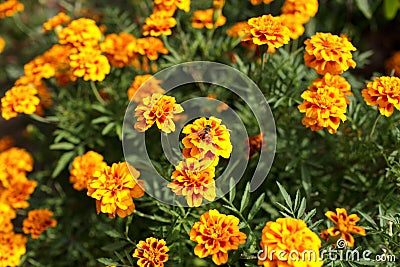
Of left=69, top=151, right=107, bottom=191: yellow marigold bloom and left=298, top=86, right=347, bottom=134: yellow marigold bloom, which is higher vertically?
left=298, top=86, right=347, bottom=134: yellow marigold bloom

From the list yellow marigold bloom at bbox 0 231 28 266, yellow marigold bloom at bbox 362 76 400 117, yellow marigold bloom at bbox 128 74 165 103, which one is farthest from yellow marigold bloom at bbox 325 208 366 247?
yellow marigold bloom at bbox 0 231 28 266

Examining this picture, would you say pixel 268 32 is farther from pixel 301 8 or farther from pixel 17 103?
pixel 17 103

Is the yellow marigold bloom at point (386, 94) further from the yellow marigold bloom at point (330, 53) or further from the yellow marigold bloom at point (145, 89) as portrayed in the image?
the yellow marigold bloom at point (145, 89)

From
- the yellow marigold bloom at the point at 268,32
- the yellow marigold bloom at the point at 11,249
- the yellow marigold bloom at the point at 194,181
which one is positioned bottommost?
the yellow marigold bloom at the point at 11,249

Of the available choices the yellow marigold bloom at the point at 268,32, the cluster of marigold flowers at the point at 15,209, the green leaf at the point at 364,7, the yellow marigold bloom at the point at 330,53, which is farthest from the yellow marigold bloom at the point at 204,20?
the cluster of marigold flowers at the point at 15,209

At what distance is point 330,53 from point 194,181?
723mm

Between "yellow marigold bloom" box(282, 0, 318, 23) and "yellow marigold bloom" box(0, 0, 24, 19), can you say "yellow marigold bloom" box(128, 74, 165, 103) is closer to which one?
"yellow marigold bloom" box(282, 0, 318, 23)

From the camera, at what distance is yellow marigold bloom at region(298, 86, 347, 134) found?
1.74 metres

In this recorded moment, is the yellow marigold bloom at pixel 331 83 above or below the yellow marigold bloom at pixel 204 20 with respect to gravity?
below

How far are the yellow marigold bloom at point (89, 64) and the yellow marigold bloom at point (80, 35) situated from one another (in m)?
0.04

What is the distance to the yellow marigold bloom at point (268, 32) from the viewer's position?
71.3 inches

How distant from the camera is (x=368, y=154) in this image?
2.07 meters

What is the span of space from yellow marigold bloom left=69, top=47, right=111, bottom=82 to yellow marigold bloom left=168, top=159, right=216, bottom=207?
0.71 meters

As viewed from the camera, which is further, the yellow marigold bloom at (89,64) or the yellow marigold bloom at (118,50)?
the yellow marigold bloom at (118,50)
